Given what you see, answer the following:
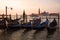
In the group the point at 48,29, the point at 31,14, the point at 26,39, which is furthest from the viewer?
the point at 31,14

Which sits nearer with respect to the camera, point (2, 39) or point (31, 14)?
point (2, 39)

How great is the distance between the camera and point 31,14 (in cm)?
1509

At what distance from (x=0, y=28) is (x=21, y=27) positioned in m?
1.32

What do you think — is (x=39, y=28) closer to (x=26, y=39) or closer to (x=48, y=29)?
(x=48, y=29)

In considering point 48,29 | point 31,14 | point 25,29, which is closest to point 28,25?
point 25,29

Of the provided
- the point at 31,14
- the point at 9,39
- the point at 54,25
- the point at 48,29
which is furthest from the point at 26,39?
the point at 31,14

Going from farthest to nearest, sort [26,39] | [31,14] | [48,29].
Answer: [31,14], [48,29], [26,39]

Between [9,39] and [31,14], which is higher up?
[31,14]

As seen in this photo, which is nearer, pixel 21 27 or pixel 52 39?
pixel 52 39

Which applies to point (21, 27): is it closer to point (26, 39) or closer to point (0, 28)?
point (0, 28)

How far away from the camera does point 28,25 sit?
40.9 ft

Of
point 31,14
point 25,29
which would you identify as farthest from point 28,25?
point 31,14

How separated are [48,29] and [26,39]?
11.5ft

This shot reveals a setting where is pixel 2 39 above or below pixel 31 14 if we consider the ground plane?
below
